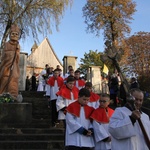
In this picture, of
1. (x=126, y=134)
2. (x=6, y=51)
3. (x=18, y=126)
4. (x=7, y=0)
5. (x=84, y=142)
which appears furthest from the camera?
(x=7, y=0)

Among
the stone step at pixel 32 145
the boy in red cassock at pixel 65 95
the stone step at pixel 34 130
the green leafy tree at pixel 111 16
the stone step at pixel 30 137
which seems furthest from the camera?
the green leafy tree at pixel 111 16

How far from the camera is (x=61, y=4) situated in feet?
73.7

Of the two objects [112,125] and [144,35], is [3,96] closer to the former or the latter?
[112,125]

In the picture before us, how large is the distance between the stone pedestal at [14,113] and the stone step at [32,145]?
1.43 m

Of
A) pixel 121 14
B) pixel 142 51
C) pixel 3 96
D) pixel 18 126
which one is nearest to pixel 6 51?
pixel 3 96

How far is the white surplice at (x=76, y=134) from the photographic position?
5207 millimetres

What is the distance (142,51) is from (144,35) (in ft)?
8.57

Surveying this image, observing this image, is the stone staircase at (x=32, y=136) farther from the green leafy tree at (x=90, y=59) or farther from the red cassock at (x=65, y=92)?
the green leafy tree at (x=90, y=59)

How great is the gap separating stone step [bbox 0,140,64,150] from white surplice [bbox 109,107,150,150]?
4.28m

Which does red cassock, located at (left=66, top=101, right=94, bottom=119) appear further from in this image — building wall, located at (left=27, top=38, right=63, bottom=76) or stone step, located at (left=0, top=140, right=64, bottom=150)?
building wall, located at (left=27, top=38, right=63, bottom=76)

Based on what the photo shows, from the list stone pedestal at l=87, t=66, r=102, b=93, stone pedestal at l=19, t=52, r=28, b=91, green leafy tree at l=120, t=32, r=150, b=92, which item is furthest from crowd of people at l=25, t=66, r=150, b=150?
green leafy tree at l=120, t=32, r=150, b=92

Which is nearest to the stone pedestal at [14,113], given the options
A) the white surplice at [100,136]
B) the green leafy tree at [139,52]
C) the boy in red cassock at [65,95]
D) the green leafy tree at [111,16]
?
the boy in red cassock at [65,95]

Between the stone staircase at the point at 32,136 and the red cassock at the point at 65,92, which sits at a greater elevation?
the red cassock at the point at 65,92

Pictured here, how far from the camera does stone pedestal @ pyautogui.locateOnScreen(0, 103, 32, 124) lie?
9242 millimetres
